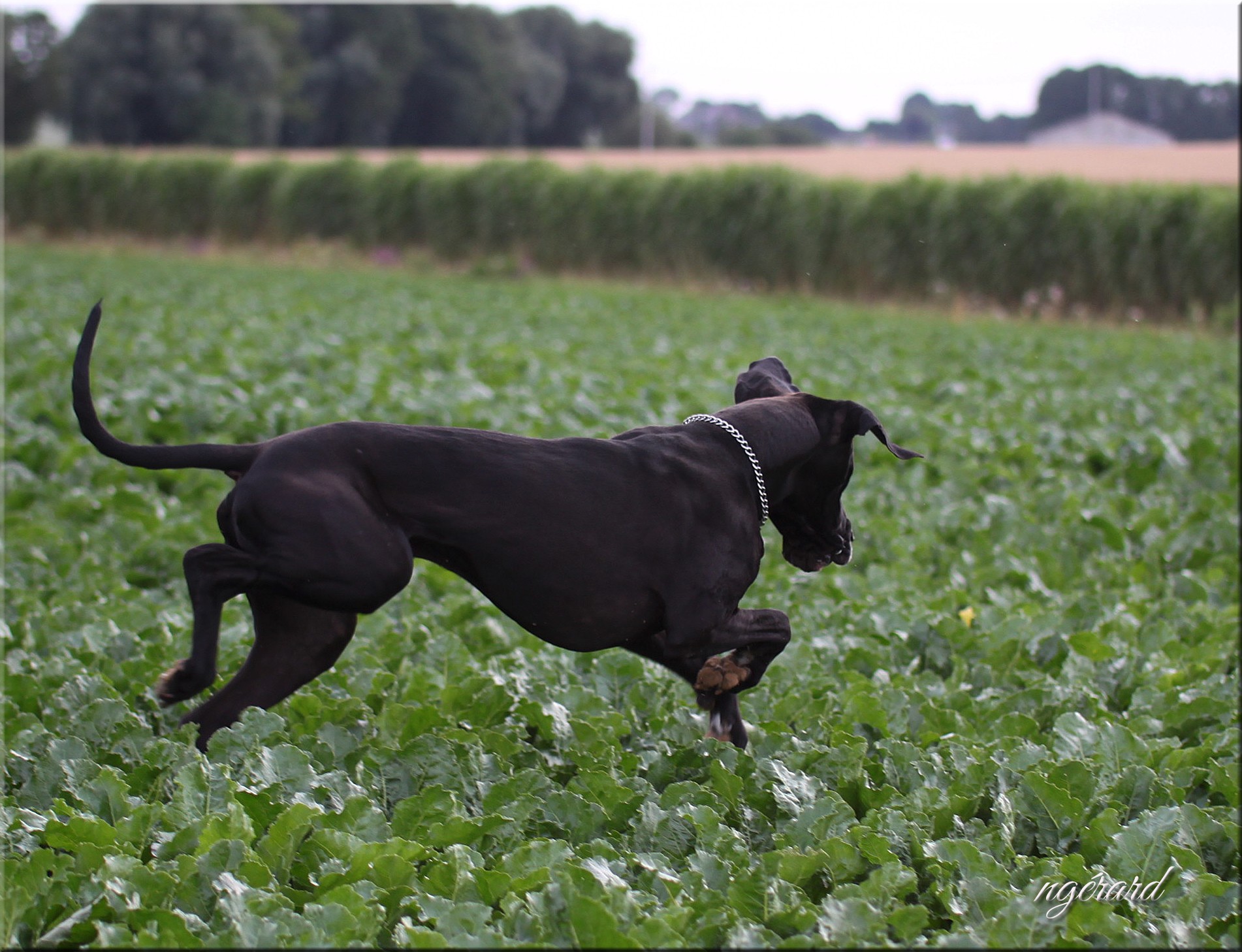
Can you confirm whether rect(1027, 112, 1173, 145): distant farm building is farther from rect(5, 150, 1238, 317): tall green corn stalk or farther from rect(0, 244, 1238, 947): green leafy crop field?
rect(0, 244, 1238, 947): green leafy crop field

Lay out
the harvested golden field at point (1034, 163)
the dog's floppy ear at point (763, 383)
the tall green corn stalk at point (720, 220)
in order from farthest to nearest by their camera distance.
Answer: the harvested golden field at point (1034, 163) < the tall green corn stalk at point (720, 220) < the dog's floppy ear at point (763, 383)

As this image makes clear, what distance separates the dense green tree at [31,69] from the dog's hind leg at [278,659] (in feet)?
211

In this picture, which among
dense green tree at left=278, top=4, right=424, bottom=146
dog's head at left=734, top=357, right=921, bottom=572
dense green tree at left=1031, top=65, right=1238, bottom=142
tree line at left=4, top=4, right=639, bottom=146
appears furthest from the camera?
dense green tree at left=278, top=4, right=424, bottom=146

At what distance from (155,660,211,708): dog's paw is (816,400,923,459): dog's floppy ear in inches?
71.9

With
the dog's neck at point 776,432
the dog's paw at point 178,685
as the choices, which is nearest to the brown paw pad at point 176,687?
the dog's paw at point 178,685

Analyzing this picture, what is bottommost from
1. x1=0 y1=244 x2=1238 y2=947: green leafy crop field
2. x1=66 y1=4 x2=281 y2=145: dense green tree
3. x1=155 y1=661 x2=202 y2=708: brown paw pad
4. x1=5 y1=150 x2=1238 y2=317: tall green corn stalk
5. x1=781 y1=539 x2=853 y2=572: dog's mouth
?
x1=0 y1=244 x2=1238 y2=947: green leafy crop field

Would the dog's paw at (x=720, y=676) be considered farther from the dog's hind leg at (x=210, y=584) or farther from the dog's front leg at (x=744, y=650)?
the dog's hind leg at (x=210, y=584)

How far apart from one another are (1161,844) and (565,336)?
531 inches

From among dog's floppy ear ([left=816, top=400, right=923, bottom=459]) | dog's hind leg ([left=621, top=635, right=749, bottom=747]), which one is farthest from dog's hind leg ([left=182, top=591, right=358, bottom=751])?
dog's floppy ear ([left=816, top=400, right=923, bottom=459])

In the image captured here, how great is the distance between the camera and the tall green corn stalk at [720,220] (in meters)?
23.3

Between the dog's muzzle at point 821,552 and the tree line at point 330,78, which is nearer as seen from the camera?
the dog's muzzle at point 821,552

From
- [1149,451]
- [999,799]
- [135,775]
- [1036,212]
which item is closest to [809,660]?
[999,799]

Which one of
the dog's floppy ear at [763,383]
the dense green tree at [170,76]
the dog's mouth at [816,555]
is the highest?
the dense green tree at [170,76]

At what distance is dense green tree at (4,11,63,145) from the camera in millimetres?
59781
